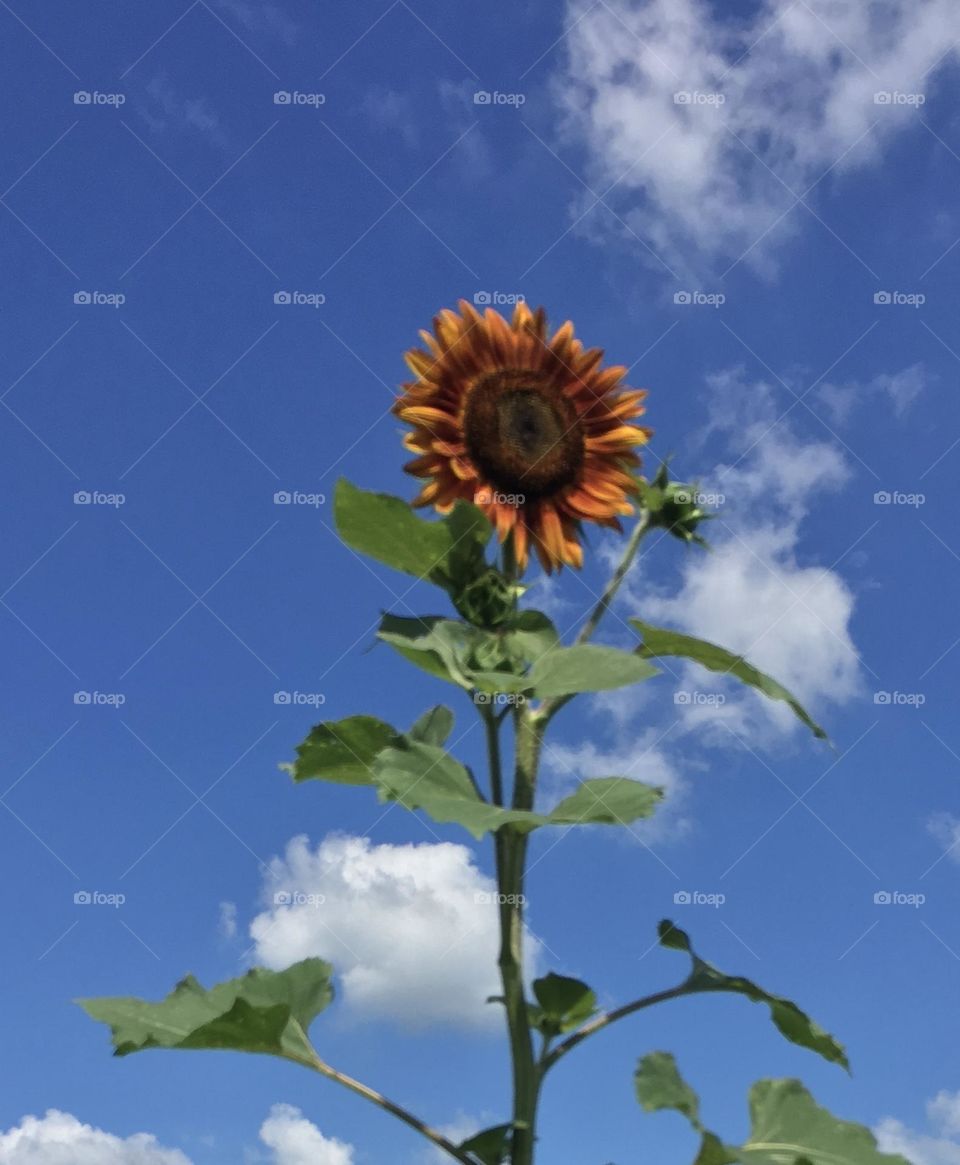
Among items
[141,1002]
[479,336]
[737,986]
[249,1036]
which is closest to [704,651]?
[737,986]

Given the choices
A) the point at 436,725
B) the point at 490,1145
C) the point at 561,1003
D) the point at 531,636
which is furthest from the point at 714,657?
the point at 490,1145

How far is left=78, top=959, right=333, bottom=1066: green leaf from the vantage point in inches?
95.5

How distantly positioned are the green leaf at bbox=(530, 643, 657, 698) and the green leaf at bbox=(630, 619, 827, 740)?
301 mm

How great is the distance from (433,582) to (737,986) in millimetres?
1224

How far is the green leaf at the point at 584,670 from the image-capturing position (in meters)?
2.34

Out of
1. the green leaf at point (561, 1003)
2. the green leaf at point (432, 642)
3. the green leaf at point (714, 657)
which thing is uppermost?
the green leaf at point (714, 657)

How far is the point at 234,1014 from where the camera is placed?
2385 mm

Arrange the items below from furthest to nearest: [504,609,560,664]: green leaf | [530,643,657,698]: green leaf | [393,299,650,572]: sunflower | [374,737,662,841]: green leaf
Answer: [393,299,650,572]: sunflower → [504,609,560,664]: green leaf → [530,643,657,698]: green leaf → [374,737,662,841]: green leaf

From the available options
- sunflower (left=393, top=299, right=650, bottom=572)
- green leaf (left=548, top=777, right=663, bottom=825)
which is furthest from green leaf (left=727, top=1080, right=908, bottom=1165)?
sunflower (left=393, top=299, right=650, bottom=572)

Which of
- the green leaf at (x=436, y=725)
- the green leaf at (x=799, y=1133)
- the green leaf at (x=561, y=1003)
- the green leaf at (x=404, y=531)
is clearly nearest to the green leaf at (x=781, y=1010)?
the green leaf at (x=799, y=1133)

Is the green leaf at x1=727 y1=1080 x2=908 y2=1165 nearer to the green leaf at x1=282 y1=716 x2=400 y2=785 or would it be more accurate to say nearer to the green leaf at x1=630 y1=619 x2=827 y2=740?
the green leaf at x1=630 y1=619 x2=827 y2=740

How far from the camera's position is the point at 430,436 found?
9.62 ft

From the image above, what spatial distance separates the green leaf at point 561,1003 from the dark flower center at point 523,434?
1.17 meters

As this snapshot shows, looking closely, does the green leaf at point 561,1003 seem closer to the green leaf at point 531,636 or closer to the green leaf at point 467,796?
the green leaf at point 467,796
